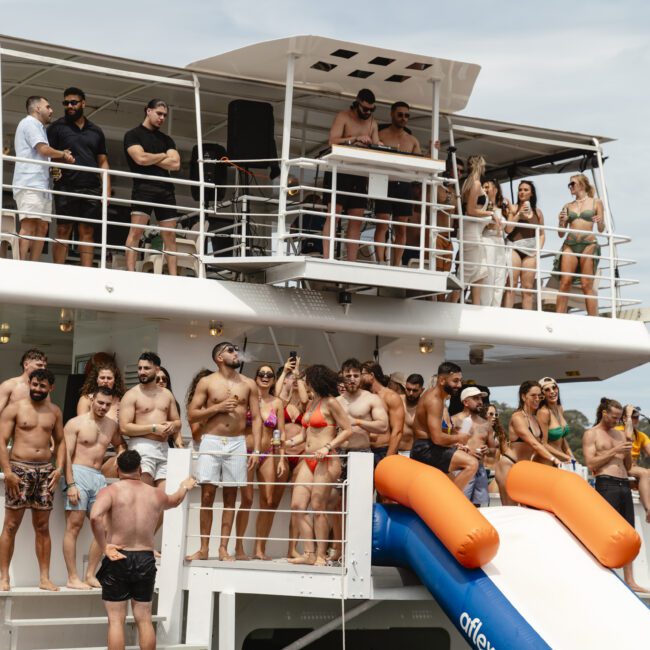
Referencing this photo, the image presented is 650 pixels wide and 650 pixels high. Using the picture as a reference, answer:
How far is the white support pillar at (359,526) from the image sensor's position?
376 inches

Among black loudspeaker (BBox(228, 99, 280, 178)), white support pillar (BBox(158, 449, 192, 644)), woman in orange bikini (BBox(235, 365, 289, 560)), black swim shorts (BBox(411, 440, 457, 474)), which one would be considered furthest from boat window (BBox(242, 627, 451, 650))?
black loudspeaker (BBox(228, 99, 280, 178))

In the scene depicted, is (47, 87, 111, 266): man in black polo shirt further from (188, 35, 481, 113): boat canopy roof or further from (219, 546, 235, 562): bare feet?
(219, 546, 235, 562): bare feet

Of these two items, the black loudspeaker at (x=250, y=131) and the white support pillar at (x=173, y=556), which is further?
the black loudspeaker at (x=250, y=131)

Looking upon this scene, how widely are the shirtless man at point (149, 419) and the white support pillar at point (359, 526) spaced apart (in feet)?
5.86

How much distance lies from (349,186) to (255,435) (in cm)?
325

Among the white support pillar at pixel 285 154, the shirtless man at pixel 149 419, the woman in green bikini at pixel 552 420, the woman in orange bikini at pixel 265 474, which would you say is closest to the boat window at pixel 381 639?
the woman in orange bikini at pixel 265 474

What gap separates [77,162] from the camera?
467 inches

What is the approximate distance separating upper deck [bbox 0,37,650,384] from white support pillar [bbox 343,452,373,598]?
2.46 meters

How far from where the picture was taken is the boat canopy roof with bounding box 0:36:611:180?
12422mm

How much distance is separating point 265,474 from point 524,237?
5.20 meters

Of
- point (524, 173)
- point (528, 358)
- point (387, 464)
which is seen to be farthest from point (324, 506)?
point (524, 173)

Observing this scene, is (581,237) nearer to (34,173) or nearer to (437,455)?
(437,455)

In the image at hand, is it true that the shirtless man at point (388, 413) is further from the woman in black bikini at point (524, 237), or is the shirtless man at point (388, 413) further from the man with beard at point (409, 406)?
the woman in black bikini at point (524, 237)

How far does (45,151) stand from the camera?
11.5 metres
